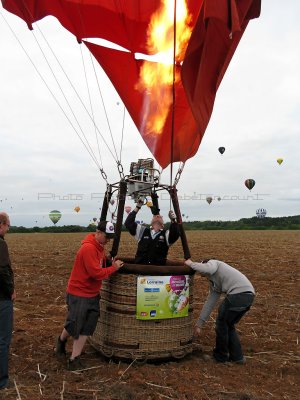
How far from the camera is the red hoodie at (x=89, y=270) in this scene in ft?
15.4

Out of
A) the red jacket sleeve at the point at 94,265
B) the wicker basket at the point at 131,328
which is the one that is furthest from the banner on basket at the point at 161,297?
the red jacket sleeve at the point at 94,265

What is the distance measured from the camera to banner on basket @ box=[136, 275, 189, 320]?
4.90 meters

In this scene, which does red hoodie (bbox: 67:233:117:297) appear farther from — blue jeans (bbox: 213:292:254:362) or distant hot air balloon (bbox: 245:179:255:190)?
distant hot air balloon (bbox: 245:179:255:190)

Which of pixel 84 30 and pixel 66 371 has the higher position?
pixel 84 30

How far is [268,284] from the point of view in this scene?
10.4 meters

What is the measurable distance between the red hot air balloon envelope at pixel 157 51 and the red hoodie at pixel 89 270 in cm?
137


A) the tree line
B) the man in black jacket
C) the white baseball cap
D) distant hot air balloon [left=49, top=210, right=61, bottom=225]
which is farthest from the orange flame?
the tree line

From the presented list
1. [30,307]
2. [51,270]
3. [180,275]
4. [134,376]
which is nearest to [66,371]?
[134,376]

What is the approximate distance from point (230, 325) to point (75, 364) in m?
1.86

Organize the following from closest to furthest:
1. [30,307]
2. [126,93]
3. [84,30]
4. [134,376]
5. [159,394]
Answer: [159,394] < [134,376] < [84,30] < [126,93] < [30,307]

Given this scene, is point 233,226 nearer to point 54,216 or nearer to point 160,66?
point 54,216

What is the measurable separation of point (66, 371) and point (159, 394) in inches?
46.2

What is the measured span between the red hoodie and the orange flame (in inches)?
89.1

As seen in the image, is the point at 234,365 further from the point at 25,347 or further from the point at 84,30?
the point at 84,30
